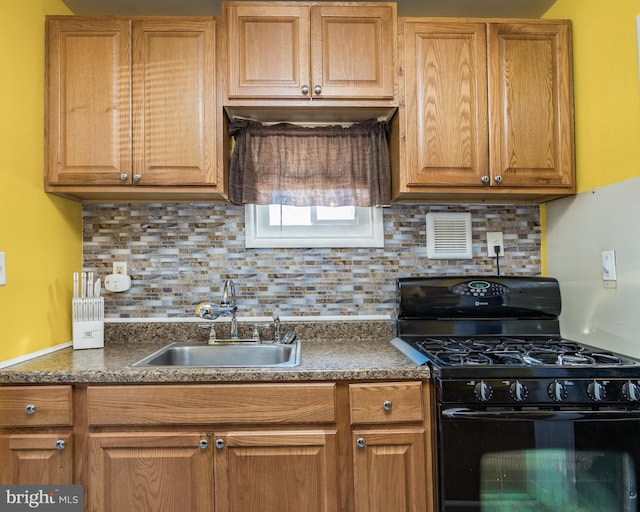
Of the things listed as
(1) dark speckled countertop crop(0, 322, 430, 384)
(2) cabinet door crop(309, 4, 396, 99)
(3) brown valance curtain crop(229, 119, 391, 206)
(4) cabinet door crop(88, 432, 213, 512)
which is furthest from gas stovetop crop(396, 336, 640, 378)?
(2) cabinet door crop(309, 4, 396, 99)

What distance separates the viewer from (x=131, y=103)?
68.6 inches

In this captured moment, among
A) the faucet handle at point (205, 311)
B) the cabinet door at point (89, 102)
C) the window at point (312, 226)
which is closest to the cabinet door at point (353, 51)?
the window at point (312, 226)

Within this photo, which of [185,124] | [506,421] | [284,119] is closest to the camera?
[506,421]

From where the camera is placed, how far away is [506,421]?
4.47 feet

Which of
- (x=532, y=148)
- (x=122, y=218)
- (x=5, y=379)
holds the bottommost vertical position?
(x=5, y=379)

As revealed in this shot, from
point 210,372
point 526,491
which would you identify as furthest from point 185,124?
point 526,491

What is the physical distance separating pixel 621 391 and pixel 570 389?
17cm

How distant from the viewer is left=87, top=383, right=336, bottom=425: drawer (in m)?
1.42

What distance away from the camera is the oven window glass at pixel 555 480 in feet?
4.48

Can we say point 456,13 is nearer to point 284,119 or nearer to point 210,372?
point 284,119

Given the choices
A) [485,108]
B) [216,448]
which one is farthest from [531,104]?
[216,448]

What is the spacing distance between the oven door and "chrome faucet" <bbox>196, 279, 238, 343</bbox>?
1045 mm

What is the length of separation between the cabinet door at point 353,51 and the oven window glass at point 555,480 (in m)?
A: 1.45

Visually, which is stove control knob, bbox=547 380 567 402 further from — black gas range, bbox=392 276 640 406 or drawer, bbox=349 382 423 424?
drawer, bbox=349 382 423 424
